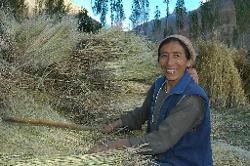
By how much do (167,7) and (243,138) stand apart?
96.7 feet

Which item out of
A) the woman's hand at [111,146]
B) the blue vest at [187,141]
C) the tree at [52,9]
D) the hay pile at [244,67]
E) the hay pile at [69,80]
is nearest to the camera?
the woman's hand at [111,146]

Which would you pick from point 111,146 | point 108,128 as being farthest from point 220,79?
point 111,146

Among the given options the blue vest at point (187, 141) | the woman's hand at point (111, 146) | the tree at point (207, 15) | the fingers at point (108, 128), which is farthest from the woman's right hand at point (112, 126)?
the tree at point (207, 15)

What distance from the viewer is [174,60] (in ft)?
8.24

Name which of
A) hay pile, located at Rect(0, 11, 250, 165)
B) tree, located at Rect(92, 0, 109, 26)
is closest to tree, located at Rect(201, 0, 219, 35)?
tree, located at Rect(92, 0, 109, 26)

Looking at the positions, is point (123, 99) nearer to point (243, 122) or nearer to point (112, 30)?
point (112, 30)

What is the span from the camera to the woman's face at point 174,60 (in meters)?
2.51

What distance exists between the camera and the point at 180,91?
96.7 inches

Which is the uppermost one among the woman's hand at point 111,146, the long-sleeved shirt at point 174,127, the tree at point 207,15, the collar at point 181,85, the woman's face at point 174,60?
the tree at point 207,15

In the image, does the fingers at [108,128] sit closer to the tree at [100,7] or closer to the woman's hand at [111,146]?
the woman's hand at [111,146]

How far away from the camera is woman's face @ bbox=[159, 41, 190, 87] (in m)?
2.51

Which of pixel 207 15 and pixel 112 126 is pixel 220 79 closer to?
pixel 112 126

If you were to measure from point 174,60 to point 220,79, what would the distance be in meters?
4.68

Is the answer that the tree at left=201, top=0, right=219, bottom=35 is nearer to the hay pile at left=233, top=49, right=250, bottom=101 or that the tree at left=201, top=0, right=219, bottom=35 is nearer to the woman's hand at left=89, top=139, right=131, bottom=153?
the hay pile at left=233, top=49, right=250, bottom=101
